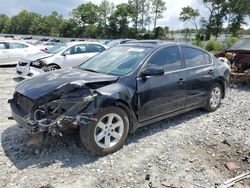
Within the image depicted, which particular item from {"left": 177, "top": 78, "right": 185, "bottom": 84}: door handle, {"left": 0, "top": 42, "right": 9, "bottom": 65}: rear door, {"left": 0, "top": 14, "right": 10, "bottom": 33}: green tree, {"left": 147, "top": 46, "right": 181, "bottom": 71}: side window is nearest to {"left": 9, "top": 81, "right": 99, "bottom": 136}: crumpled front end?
{"left": 147, "top": 46, "right": 181, "bottom": 71}: side window

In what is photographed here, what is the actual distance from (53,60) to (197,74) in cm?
585

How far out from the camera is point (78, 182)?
3.54 meters

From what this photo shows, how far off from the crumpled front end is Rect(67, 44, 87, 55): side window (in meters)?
6.94

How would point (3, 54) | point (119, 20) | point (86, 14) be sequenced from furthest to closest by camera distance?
1. point (86, 14)
2. point (119, 20)
3. point (3, 54)

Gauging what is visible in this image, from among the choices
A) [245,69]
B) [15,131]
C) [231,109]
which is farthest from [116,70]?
[245,69]

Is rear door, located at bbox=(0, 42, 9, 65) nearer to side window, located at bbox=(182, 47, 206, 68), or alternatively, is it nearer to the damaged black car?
the damaged black car

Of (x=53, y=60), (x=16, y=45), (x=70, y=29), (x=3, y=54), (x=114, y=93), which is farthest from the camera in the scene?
(x=70, y=29)

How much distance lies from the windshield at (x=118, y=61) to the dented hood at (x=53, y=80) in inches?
10.2

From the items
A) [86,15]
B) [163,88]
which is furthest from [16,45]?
[86,15]

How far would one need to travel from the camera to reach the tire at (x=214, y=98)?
6.20m

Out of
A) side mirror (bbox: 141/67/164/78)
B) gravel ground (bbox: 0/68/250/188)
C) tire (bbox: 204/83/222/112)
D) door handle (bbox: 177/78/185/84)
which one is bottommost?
gravel ground (bbox: 0/68/250/188)

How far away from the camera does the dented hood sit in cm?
401

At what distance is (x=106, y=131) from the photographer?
13.6 feet

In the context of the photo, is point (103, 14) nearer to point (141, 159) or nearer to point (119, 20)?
point (119, 20)
